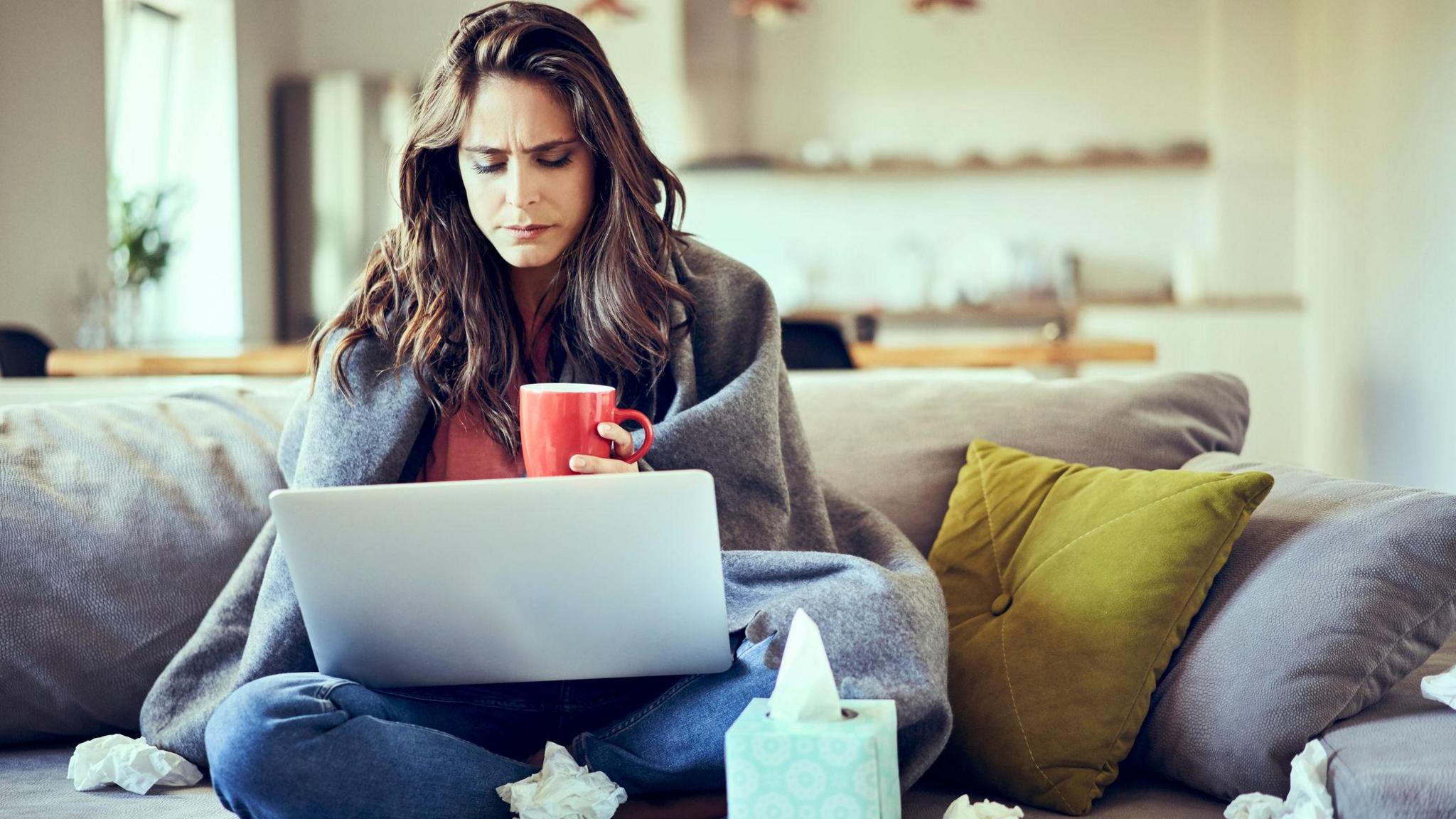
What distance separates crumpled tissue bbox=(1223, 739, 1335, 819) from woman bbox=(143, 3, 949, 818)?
0.28m

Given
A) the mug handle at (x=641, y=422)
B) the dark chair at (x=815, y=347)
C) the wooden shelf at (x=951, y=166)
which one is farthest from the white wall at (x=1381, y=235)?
the mug handle at (x=641, y=422)

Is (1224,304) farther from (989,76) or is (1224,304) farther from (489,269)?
(489,269)

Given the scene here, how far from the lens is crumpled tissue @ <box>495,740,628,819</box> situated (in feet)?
4.05

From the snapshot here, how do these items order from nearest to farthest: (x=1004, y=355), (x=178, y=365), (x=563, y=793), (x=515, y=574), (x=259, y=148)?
(x=515, y=574) → (x=563, y=793) → (x=178, y=365) → (x=1004, y=355) → (x=259, y=148)

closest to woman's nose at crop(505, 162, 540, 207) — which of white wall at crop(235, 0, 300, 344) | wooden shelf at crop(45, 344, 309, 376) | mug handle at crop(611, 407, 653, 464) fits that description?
mug handle at crop(611, 407, 653, 464)

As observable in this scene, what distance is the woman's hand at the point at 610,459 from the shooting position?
120 centimetres

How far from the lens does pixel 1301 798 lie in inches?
46.4

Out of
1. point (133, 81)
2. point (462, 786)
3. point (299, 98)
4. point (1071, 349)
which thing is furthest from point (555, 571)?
point (299, 98)

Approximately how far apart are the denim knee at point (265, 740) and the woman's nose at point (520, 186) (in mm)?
577

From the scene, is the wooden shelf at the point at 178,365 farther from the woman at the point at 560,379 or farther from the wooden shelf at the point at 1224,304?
the wooden shelf at the point at 1224,304

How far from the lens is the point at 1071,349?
3.74 metres

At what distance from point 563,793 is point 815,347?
1785 millimetres

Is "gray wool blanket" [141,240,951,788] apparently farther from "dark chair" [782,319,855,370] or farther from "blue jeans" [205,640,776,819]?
"dark chair" [782,319,855,370]

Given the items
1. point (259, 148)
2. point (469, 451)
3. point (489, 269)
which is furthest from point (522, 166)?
point (259, 148)
